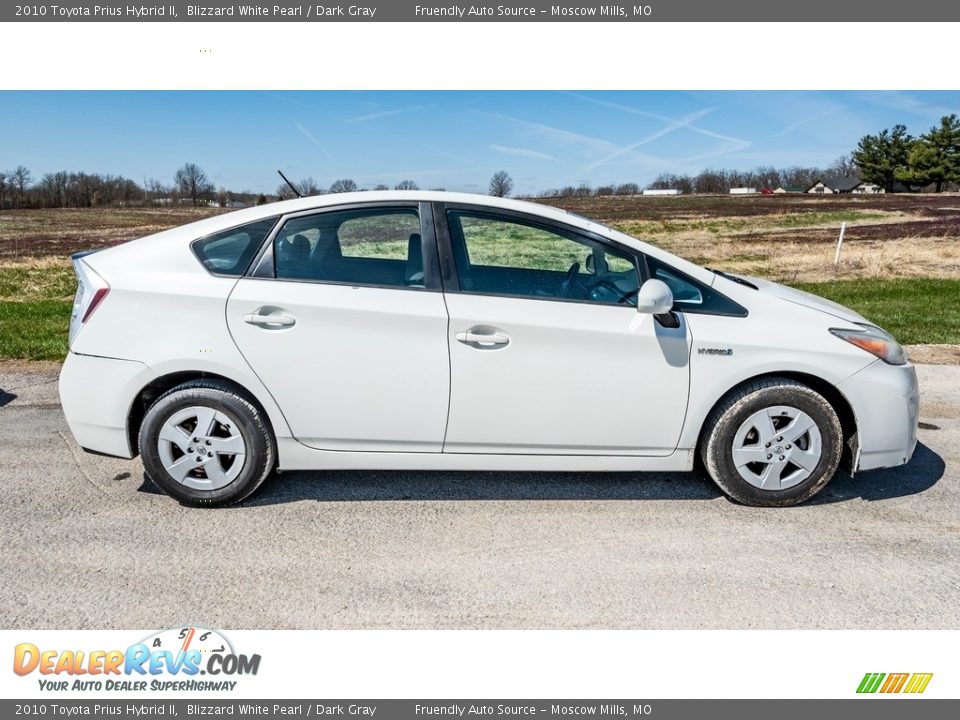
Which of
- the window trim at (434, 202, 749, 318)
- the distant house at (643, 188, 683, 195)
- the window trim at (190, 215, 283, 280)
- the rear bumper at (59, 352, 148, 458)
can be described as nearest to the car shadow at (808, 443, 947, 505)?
the window trim at (434, 202, 749, 318)

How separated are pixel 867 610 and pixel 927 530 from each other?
1024 millimetres

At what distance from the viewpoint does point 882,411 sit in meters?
4.09

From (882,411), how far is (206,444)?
3.62m

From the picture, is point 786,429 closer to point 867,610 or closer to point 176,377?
point 867,610

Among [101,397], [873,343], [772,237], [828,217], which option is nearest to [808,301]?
[873,343]

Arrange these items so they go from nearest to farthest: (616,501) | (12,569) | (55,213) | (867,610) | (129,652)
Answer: (129,652), (867,610), (12,569), (616,501), (55,213)

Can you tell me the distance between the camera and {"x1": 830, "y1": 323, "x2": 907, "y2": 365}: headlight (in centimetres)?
413

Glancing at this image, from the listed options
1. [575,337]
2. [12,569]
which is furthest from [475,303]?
[12,569]

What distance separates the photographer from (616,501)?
14.1 ft

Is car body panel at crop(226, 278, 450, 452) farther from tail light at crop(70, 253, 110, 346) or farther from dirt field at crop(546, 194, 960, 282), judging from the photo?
dirt field at crop(546, 194, 960, 282)

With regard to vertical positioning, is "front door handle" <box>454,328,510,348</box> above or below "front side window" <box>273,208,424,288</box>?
below

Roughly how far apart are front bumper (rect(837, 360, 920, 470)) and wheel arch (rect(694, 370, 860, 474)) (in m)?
0.04

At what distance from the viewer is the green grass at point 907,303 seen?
356 inches

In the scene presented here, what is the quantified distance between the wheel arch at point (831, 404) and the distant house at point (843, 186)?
11265 cm
